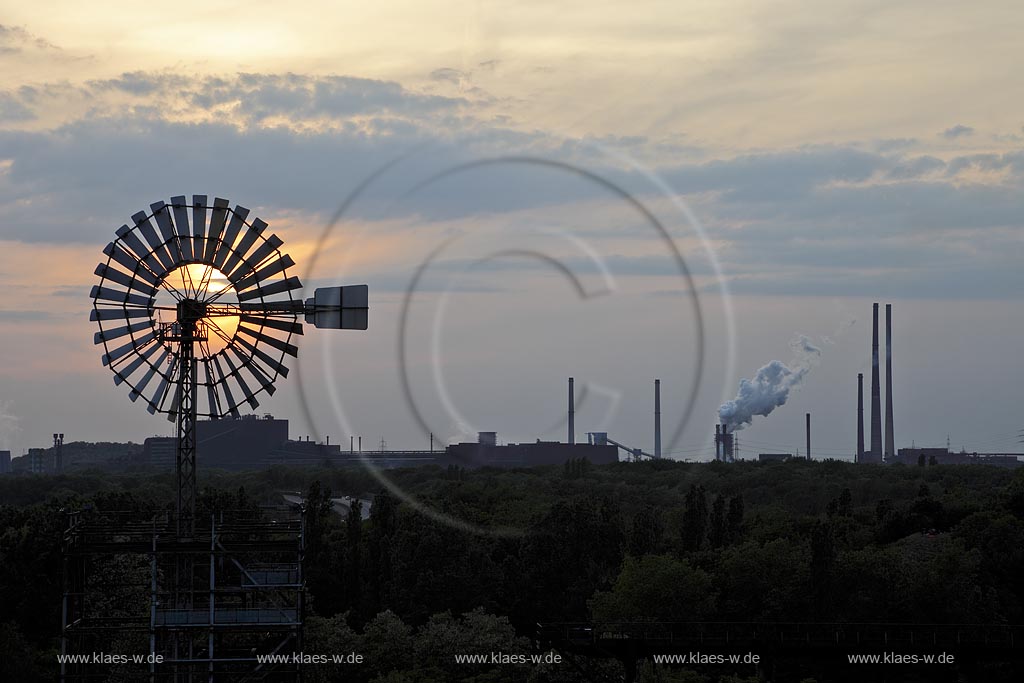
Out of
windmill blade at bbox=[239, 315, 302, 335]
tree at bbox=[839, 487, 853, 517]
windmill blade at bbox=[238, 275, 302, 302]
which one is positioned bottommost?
tree at bbox=[839, 487, 853, 517]

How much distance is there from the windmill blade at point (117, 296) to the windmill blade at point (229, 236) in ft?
8.08

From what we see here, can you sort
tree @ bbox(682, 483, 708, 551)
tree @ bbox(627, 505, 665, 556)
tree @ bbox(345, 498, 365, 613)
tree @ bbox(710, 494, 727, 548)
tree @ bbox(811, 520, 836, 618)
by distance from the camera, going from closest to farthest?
tree @ bbox(811, 520, 836, 618), tree @ bbox(345, 498, 365, 613), tree @ bbox(627, 505, 665, 556), tree @ bbox(710, 494, 727, 548), tree @ bbox(682, 483, 708, 551)

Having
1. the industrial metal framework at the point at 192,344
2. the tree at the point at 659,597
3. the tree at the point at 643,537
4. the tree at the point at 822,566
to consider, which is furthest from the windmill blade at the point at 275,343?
the tree at the point at 643,537

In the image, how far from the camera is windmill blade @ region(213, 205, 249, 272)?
44.3 metres

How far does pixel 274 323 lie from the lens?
45312 mm

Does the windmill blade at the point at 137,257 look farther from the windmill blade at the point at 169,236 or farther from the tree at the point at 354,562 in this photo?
the tree at the point at 354,562

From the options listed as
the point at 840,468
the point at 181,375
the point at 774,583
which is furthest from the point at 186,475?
the point at 840,468

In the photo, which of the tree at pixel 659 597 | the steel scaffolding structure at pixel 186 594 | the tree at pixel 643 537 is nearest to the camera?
the steel scaffolding structure at pixel 186 594

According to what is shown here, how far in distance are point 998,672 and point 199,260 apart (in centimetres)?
5057

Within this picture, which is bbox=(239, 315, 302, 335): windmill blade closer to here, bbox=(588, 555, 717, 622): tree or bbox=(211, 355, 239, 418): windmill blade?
bbox=(211, 355, 239, 418): windmill blade

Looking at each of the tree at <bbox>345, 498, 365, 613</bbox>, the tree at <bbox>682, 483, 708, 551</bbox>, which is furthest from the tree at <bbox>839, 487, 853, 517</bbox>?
the tree at <bbox>345, 498, 365, 613</bbox>

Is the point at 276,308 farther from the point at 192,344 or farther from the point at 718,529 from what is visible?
the point at 718,529

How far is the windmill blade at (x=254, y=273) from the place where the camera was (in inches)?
1758

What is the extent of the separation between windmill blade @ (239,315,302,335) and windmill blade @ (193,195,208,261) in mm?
2367
